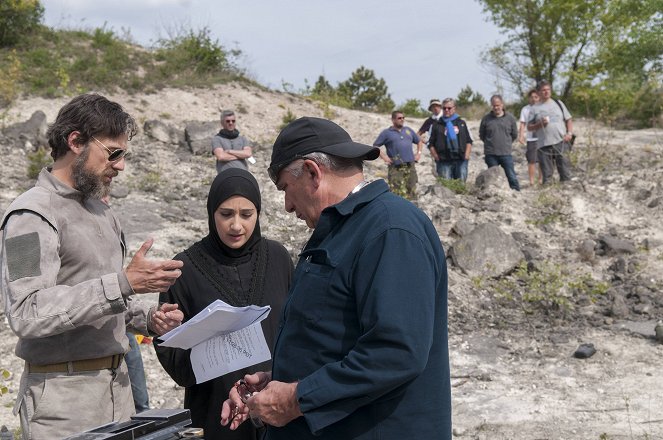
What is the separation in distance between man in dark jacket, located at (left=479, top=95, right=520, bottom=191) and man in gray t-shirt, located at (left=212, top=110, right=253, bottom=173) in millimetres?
4533

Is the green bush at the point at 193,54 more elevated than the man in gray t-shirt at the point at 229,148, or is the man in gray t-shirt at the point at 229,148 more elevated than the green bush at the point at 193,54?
the green bush at the point at 193,54

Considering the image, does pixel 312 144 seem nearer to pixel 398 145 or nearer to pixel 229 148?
pixel 229 148

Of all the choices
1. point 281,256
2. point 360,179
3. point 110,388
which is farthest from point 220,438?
point 360,179

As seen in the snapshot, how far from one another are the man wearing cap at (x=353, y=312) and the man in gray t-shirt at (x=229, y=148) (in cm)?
755

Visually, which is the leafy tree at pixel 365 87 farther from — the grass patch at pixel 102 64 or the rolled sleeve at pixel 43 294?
the rolled sleeve at pixel 43 294

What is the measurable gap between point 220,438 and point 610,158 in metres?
12.4

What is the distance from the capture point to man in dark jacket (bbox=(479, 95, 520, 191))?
40.7 feet

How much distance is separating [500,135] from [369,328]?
1095cm

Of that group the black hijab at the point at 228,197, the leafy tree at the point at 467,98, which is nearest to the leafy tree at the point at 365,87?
the leafy tree at the point at 467,98

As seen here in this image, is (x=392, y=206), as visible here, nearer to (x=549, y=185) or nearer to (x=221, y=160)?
(x=221, y=160)

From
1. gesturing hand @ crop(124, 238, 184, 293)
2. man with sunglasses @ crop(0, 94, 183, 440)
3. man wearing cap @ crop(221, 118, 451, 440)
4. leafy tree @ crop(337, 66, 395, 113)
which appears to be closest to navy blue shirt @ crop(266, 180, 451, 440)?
man wearing cap @ crop(221, 118, 451, 440)

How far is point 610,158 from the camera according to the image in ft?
45.9

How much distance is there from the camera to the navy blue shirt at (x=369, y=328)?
1967 mm

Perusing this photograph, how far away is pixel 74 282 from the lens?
279 centimetres
